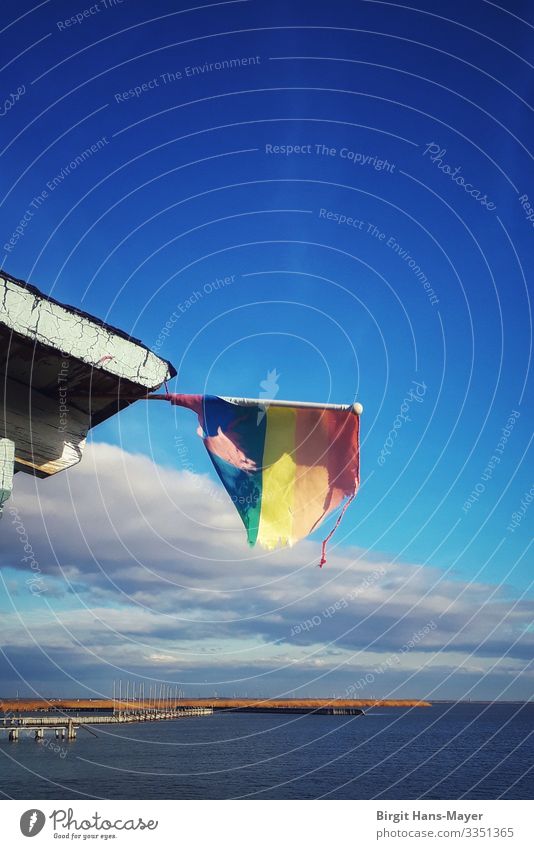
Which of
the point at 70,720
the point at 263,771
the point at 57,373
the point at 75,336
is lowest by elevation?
the point at 57,373

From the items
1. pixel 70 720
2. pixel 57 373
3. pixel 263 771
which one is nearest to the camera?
pixel 57 373

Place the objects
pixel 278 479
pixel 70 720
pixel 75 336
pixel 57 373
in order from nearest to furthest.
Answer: pixel 75 336 → pixel 57 373 → pixel 278 479 → pixel 70 720

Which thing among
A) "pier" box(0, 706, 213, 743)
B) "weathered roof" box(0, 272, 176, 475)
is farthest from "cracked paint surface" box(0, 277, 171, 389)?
"pier" box(0, 706, 213, 743)

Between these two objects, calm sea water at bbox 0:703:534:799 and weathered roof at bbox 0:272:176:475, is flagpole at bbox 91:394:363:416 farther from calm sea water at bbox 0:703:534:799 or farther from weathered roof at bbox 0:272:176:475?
calm sea water at bbox 0:703:534:799

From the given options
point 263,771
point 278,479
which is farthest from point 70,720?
point 278,479

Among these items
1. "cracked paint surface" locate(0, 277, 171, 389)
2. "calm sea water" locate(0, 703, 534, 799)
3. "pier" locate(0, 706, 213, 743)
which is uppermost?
"pier" locate(0, 706, 213, 743)

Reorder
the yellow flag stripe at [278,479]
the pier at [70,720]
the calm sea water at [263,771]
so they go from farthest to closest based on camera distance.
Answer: the pier at [70,720]
the calm sea water at [263,771]
the yellow flag stripe at [278,479]

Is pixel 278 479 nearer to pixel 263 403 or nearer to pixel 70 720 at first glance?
pixel 263 403

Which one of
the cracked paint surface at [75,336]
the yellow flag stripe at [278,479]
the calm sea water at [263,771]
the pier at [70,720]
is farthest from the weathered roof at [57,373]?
the pier at [70,720]

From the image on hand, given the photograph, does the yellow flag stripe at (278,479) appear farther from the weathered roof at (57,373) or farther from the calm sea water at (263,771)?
the calm sea water at (263,771)

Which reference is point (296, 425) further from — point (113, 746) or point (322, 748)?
point (322, 748)

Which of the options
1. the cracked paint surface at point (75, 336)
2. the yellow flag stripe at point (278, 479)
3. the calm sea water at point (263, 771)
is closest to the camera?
the cracked paint surface at point (75, 336)

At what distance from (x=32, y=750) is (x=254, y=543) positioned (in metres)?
77.5
